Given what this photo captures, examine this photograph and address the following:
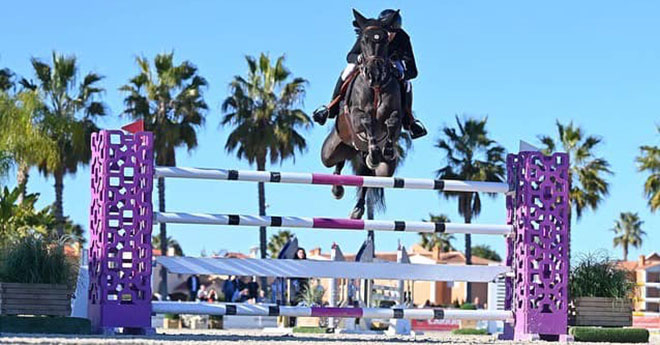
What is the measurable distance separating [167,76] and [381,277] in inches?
1046

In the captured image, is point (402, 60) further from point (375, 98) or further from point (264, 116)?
point (264, 116)

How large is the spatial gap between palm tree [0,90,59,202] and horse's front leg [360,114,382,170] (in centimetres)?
1991

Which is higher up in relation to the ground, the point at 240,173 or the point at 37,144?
the point at 37,144

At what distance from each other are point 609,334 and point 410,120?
2.75m

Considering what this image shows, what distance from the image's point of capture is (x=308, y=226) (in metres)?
10.9

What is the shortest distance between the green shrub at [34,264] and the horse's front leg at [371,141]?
300cm

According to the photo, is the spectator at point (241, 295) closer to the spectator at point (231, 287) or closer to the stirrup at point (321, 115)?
the spectator at point (231, 287)

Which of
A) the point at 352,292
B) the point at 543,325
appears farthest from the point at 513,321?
the point at 352,292

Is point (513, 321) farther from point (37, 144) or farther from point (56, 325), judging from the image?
point (37, 144)

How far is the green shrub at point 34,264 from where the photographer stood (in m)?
10.8

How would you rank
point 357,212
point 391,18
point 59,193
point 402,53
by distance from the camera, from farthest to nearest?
point 59,193
point 357,212
point 402,53
point 391,18

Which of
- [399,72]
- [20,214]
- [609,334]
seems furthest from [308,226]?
[20,214]

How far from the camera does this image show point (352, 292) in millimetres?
18406

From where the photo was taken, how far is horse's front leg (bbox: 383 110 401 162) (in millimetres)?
10531
